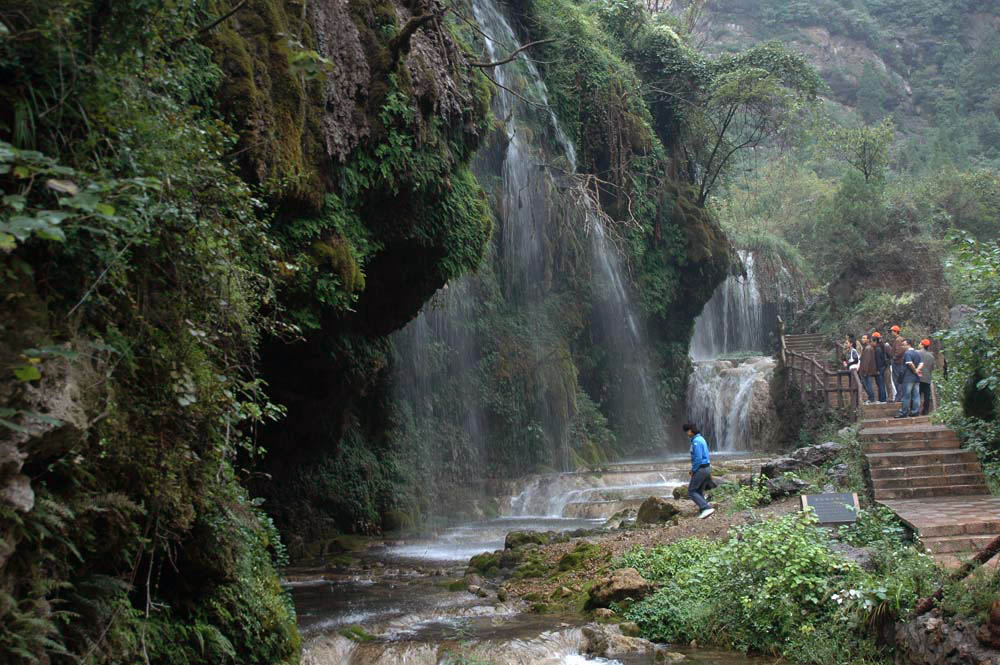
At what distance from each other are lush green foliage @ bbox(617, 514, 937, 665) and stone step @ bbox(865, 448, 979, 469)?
2192 millimetres

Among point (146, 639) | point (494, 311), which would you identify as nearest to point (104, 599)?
point (146, 639)

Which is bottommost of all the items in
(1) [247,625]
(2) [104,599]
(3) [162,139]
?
(1) [247,625]

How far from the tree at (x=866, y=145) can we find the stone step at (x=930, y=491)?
32306 mm

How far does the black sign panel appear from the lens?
9359mm

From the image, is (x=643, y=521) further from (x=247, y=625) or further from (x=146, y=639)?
(x=146, y=639)

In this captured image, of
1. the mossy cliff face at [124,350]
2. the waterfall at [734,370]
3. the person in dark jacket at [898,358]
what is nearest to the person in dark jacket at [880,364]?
the person in dark jacket at [898,358]

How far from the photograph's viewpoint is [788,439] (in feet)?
88.4

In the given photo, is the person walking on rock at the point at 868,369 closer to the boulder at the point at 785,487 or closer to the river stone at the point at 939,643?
the boulder at the point at 785,487

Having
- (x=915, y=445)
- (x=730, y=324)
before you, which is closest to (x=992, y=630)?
(x=915, y=445)

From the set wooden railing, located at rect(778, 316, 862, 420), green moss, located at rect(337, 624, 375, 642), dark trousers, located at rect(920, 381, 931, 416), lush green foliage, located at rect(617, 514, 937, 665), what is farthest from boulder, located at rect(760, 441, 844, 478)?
green moss, located at rect(337, 624, 375, 642)

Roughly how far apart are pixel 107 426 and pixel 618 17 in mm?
28739

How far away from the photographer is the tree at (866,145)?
3922 cm

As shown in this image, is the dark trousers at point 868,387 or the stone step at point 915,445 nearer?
the stone step at point 915,445

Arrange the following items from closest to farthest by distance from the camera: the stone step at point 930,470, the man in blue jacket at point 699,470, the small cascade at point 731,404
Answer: the stone step at point 930,470, the man in blue jacket at point 699,470, the small cascade at point 731,404
